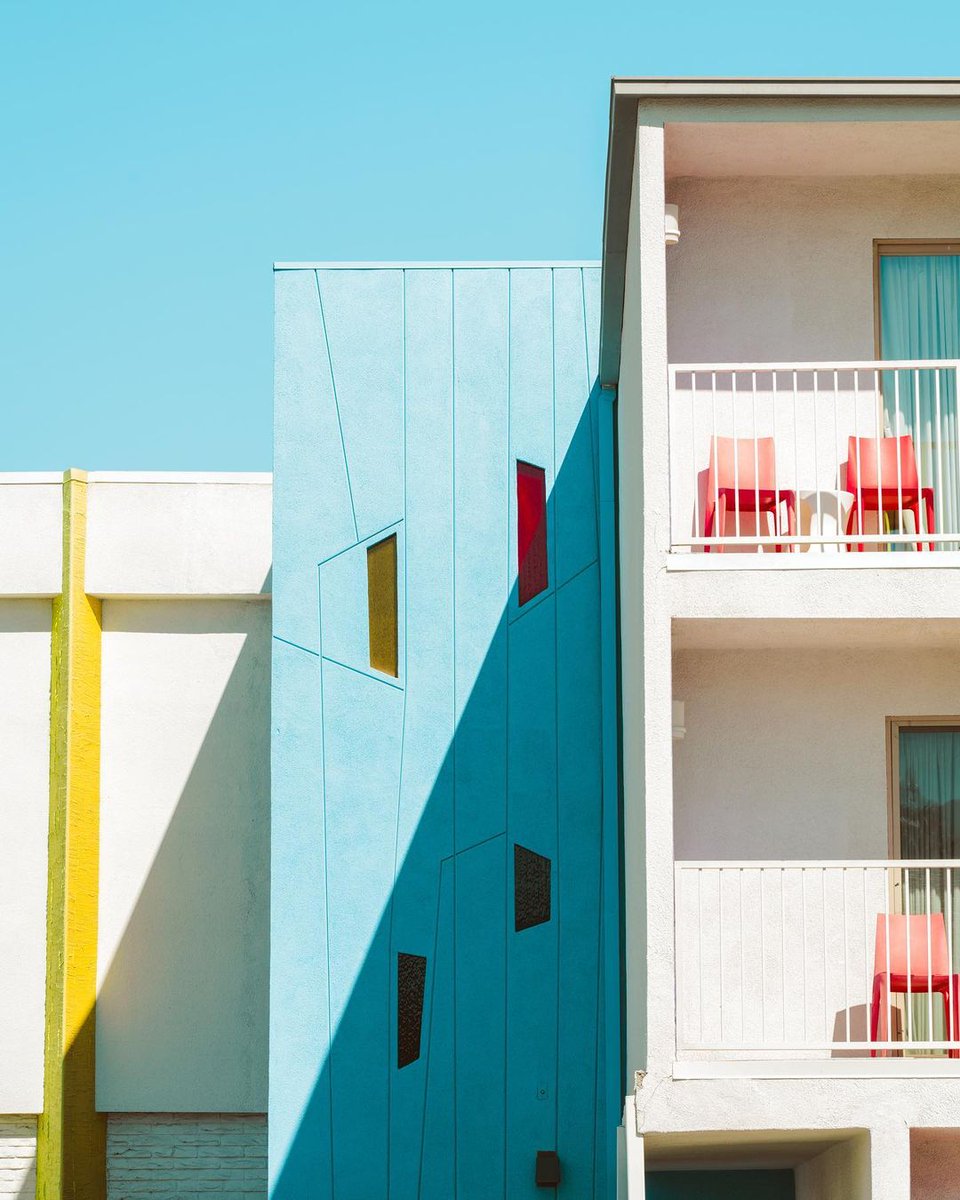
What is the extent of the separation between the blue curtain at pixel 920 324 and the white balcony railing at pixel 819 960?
311 cm

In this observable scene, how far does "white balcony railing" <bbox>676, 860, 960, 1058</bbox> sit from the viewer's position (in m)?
9.84

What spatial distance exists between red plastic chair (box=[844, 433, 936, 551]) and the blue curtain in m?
0.51

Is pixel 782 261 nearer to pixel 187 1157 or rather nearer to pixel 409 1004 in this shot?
pixel 409 1004

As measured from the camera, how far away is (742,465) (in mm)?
10508

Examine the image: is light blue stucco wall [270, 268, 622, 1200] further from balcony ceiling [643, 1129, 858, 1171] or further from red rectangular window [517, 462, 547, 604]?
balcony ceiling [643, 1129, 858, 1171]

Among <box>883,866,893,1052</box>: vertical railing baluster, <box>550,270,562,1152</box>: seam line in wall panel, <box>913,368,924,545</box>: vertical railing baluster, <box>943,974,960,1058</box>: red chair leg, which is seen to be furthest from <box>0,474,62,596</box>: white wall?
<box>943,974,960,1058</box>: red chair leg

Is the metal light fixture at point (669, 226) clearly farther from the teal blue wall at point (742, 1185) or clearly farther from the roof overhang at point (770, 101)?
the teal blue wall at point (742, 1185)

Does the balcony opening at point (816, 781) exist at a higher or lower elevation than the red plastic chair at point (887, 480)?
lower

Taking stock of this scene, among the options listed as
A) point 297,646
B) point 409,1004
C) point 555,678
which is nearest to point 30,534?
point 297,646

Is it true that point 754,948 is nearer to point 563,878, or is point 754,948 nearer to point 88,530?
point 563,878

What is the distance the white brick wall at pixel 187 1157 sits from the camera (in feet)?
52.4

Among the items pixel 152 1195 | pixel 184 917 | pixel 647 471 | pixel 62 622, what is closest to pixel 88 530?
pixel 62 622

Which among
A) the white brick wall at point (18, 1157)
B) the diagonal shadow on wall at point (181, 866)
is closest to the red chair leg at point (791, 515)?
the diagonal shadow on wall at point (181, 866)

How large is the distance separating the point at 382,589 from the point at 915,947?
6073 millimetres
